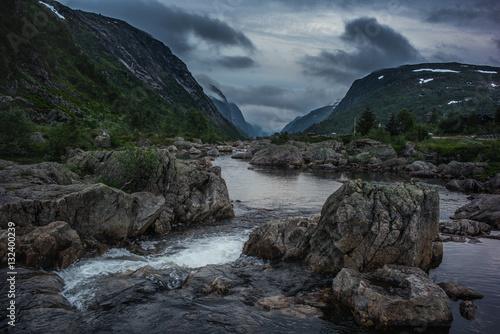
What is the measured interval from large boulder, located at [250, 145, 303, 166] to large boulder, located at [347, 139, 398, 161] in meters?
22.9

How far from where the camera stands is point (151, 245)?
20.5m

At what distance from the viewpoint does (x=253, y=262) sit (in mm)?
17953

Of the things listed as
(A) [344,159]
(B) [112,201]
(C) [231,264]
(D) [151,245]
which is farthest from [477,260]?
(A) [344,159]

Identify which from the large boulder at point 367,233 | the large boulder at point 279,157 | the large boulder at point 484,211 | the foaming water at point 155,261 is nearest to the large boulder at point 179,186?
the foaming water at point 155,261

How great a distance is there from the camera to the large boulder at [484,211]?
2764 centimetres

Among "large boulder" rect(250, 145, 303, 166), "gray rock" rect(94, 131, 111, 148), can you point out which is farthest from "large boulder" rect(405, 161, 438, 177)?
"gray rock" rect(94, 131, 111, 148)

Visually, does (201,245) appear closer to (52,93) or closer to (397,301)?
(397,301)

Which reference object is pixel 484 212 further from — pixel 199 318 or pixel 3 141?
pixel 3 141

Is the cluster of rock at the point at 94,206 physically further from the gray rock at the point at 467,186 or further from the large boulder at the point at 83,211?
the gray rock at the point at 467,186

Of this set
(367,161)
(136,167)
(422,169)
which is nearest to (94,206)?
(136,167)

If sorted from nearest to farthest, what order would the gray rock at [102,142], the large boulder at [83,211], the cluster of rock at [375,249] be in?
the cluster of rock at [375,249], the large boulder at [83,211], the gray rock at [102,142]

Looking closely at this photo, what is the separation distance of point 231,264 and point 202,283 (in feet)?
11.6

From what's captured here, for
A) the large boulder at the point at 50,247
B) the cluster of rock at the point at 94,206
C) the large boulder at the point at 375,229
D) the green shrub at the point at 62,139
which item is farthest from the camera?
the green shrub at the point at 62,139

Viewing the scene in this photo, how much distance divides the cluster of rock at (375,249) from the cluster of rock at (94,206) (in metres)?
8.78
